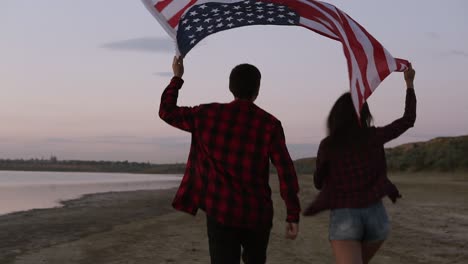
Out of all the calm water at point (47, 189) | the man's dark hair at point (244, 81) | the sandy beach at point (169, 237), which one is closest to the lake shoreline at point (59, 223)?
the sandy beach at point (169, 237)

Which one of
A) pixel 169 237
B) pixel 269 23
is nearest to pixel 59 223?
pixel 169 237

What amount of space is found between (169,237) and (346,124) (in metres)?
7.46

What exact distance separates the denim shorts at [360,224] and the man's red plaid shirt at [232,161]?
0.29m

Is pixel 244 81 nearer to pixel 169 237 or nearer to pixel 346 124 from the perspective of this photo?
pixel 346 124

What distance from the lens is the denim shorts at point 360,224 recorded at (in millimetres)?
3750

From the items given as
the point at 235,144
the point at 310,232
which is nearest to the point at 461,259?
the point at 310,232

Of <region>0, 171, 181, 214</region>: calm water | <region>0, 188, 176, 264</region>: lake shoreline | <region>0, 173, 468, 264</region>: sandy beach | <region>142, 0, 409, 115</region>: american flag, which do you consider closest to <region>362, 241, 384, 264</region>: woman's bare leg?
<region>142, 0, 409, 115</region>: american flag

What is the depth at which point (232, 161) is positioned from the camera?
148 inches

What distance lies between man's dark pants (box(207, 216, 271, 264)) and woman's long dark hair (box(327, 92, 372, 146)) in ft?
2.56

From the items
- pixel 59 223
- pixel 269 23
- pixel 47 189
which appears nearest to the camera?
pixel 269 23

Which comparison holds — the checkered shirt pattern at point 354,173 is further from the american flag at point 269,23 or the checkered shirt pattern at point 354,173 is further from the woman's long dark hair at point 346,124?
the american flag at point 269,23

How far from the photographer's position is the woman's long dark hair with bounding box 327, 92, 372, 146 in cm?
393

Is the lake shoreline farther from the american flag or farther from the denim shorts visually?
the denim shorts

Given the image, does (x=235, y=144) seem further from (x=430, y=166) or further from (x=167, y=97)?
(x=430, y=166)
